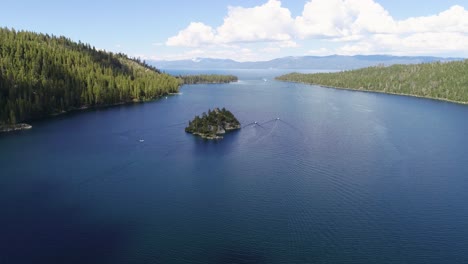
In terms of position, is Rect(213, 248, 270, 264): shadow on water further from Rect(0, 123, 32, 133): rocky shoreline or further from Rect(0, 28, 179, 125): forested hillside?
Rect(0, 28, 179, 125): forested hillside

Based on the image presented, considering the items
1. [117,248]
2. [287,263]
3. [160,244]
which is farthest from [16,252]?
[287,263]

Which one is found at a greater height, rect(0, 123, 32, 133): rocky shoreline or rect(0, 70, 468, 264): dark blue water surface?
rect(0, 123, 32, 133): rocky shoreline

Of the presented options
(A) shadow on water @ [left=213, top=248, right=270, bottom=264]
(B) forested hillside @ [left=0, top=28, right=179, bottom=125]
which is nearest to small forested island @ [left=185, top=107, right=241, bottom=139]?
(B) forested hillside @ [left=0, top=28, right=179, bottom=125]

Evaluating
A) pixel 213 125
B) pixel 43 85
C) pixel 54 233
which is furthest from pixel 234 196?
pixel 43 85

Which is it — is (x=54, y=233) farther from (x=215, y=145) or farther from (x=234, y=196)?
(x=215, y=145)

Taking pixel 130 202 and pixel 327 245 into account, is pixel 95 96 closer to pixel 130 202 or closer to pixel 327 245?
pixel 130 202

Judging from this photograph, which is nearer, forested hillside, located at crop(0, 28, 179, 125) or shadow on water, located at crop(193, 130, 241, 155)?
shadow on water, located at crop(193, 130, 241, 155)
